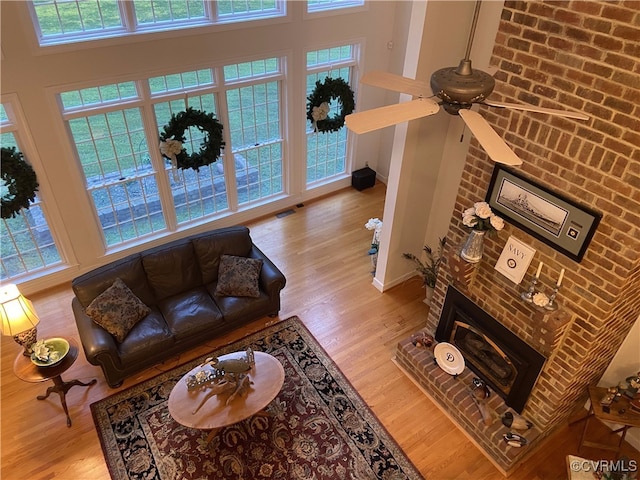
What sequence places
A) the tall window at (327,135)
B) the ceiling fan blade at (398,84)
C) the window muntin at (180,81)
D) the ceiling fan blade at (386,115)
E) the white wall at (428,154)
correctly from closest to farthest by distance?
the ceiling fan blade at (386,115), the ceiling fan blade at (398,84), the white wall at (428,154), the window muntin at (180,81), the tall window at (327,135)

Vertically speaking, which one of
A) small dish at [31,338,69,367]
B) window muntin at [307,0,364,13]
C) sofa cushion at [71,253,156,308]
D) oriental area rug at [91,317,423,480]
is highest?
window muntin at [307,0,364,13]

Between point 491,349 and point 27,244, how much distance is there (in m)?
5.25

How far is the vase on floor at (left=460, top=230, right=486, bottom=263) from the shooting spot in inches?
157

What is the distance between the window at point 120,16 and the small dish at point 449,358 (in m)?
4.30

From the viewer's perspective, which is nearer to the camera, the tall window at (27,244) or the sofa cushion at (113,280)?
the sofa cushion at (113,280)

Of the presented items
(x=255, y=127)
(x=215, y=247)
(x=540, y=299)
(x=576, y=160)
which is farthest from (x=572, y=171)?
(x=255, y=127)

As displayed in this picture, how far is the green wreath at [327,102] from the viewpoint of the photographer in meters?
6.67

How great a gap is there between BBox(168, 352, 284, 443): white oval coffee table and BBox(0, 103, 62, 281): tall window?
2.76m

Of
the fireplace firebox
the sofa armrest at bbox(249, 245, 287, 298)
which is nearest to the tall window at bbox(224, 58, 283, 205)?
the sofa armrest at bbox(249, 245, 287, 298)

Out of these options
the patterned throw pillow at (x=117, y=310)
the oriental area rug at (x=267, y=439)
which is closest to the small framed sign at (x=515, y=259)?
the oriental area rug at (x=267, y=439)

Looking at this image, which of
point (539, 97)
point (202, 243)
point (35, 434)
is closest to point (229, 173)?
point (202, 243)

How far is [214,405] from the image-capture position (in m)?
4.09

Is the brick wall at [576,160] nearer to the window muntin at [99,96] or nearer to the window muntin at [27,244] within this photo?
the window muntin at [99,96]

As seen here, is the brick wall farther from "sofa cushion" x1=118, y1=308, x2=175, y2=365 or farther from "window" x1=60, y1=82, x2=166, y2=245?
"window" x1=60, y1=82, x2=166, y2=245
